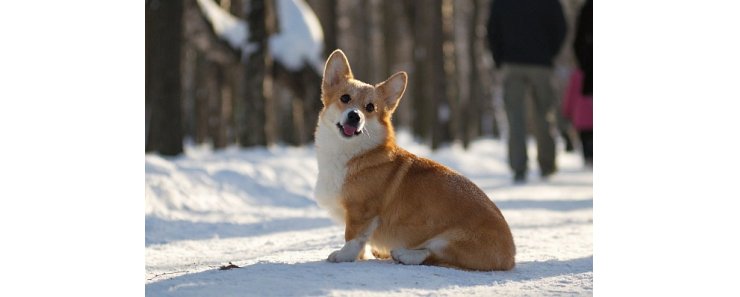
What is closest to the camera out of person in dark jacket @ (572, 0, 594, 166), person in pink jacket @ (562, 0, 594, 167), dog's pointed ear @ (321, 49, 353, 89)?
dog's pointed ear @ (321, 49, 353, 89)

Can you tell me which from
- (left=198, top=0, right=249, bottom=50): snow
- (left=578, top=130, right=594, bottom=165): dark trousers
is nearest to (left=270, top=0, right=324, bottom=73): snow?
(left=198, top=0, right=249, bottom=50): snow

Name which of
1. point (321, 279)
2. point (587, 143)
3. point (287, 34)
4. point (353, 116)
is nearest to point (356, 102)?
point (353, 116)

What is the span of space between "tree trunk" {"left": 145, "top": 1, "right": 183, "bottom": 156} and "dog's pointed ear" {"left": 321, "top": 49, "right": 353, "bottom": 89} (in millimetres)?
5355

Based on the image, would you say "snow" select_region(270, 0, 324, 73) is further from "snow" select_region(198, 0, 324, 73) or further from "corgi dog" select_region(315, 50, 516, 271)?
"corgi dog" select_region(315, 50, 516, 271)

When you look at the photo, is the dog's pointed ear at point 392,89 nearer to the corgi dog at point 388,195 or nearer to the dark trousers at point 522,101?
the corgi dog at point 388,195

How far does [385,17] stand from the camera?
22.8 meters

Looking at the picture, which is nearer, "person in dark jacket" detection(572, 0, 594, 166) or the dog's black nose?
the dog's black nose

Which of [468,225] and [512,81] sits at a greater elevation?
[512,81]

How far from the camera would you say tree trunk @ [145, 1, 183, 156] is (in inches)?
383

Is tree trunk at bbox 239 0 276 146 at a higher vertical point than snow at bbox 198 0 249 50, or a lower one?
lower

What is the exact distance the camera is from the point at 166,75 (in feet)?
31.8
